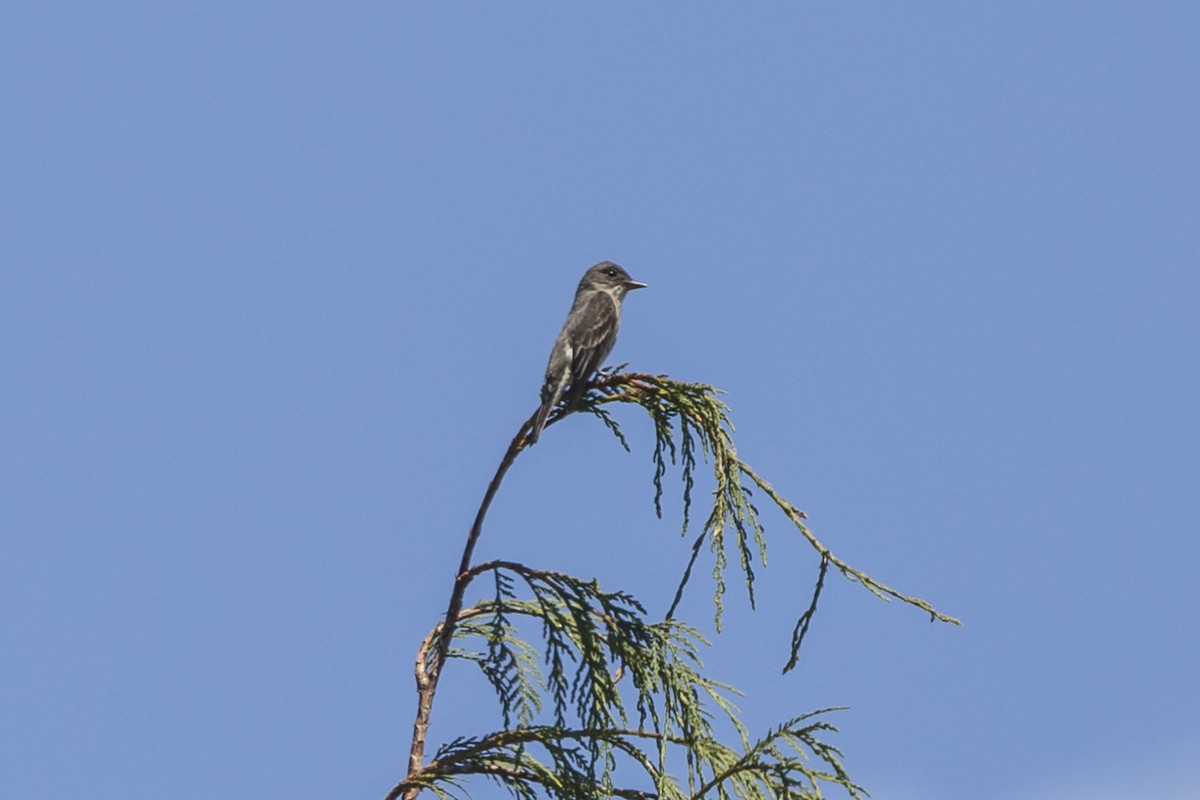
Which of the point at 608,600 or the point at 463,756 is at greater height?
the point at 608,600

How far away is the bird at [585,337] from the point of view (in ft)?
27.9

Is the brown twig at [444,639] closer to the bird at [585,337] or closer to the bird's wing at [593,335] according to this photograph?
the bird at [585,337]

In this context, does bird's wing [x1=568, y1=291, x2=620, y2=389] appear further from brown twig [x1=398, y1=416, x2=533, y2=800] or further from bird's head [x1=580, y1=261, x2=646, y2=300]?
brown twig [x1=398, y1=416, x2=533, y2=800]

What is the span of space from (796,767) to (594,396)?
214 centimetres

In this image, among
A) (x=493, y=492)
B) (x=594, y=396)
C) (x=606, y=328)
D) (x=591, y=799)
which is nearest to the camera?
(x=591, y=799)

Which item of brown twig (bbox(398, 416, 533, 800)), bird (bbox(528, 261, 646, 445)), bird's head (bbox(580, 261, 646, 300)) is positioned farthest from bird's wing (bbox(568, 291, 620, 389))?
brown twig (bbox(398, 416, 533, 800))

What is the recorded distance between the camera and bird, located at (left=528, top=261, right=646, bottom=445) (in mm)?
8500

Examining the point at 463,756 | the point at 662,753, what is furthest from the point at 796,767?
the point at 463,756

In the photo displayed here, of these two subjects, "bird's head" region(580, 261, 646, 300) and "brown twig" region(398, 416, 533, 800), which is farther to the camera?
"bird's head" region(580, 261, 646, 300)

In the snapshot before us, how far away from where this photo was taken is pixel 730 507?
21.8 feet

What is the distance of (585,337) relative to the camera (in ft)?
33.2

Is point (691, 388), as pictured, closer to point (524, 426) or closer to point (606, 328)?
point (524, 426)

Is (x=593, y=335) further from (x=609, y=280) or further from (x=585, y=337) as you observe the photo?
(x=609, y=280)

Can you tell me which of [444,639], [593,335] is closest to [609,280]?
[593,335]
